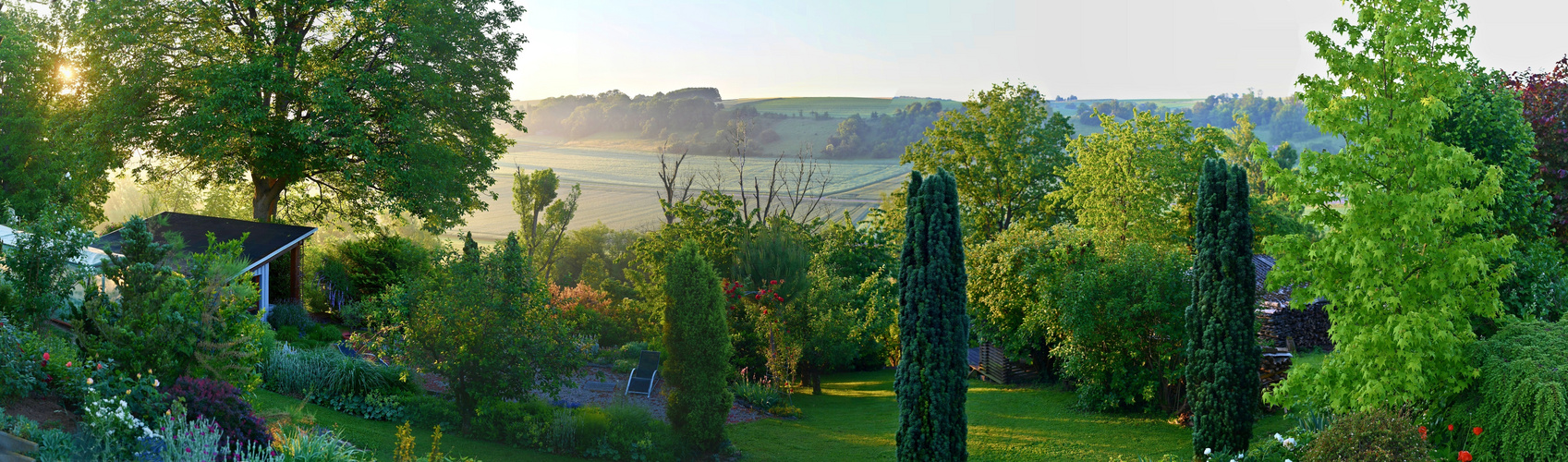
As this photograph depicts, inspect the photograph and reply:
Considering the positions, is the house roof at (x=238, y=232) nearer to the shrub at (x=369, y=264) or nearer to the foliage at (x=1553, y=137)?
the shrub at (x=369, y=264)

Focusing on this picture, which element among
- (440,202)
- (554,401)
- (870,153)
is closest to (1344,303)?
(554,401)

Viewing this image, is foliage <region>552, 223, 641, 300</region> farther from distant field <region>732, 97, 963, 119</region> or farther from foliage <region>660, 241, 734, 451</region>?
distant field <region>732, 97, 963, 119</region>

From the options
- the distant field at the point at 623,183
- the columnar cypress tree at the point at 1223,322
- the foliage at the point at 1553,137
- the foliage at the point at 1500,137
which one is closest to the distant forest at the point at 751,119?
the distant field at the point at 623,183

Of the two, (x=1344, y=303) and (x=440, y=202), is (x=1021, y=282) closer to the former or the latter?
(x=1344, y=303)

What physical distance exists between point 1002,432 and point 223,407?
10.4 m

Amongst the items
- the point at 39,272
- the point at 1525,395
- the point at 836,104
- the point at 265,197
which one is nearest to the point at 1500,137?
the point at 1525,395

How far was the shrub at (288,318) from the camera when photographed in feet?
56.6

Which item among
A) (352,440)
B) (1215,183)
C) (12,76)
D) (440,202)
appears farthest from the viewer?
(12,76)

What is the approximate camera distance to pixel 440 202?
21.4 meters

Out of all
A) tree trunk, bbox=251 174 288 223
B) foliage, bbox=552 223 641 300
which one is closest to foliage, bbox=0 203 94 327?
tree trunk, bbox=251 174 288 223

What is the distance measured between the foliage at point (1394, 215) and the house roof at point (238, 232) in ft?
56.4

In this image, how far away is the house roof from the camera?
16.8m

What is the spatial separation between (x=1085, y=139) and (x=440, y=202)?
17353 mm

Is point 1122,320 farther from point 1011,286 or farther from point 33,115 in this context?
point 33,115
